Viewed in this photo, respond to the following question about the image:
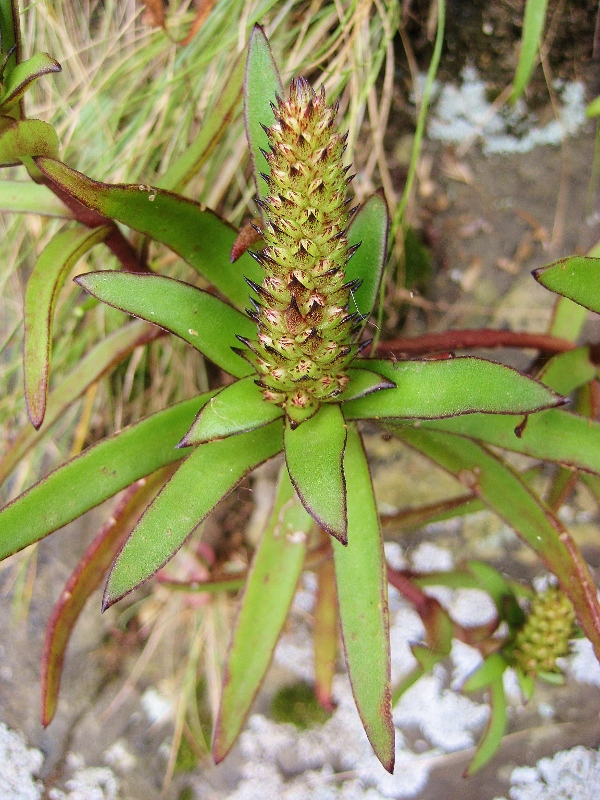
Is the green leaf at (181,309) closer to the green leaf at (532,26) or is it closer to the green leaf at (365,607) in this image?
the green leaf at (365,607)

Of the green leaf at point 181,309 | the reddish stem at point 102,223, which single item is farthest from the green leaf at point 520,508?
the reddish stem at point 102,223

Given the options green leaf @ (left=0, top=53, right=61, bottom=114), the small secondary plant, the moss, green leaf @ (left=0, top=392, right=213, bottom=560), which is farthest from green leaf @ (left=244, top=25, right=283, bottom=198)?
the moss

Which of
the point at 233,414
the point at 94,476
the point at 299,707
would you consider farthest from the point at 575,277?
the point at 299,707

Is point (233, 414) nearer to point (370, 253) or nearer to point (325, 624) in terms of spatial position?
point (370, 253)

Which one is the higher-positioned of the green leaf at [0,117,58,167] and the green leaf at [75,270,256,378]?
the green leaf at [0,117,58,167]

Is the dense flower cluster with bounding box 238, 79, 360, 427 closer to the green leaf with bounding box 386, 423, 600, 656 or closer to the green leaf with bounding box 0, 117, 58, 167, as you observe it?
the green leaf with bounding box 386, 423, 600, 656

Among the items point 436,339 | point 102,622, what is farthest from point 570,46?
point 102,622

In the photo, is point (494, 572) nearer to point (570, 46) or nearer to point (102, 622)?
point (102, 622)
